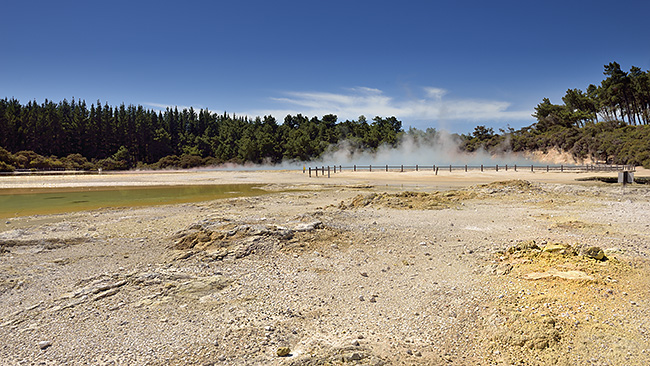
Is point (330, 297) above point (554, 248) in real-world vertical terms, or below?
below

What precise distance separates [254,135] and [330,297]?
3905 inches

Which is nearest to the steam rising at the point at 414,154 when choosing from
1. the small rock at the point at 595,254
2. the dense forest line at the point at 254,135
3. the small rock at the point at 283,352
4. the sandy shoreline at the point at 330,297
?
the dense forest line at the point at 254,135

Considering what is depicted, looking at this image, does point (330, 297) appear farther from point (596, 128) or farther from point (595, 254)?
point (596, 128)

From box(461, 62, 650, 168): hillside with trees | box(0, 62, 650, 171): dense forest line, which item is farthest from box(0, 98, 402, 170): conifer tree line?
box(461, 62, 650, 168): hillside with trees

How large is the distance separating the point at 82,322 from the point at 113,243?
5.46 meters

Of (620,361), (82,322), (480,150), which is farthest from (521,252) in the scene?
(480,150)

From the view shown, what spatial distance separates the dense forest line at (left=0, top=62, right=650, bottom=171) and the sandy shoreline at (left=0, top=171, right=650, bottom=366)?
60524mm

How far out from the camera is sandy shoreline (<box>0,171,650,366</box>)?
176 inches

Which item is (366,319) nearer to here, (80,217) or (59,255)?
(59,255)

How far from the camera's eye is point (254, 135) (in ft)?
335

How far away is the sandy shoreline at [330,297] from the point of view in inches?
176

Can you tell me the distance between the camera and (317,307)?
225 inches

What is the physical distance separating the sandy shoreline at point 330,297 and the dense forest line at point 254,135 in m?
60.5

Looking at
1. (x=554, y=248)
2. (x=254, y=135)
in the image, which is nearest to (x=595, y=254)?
(x=554, y=248)
